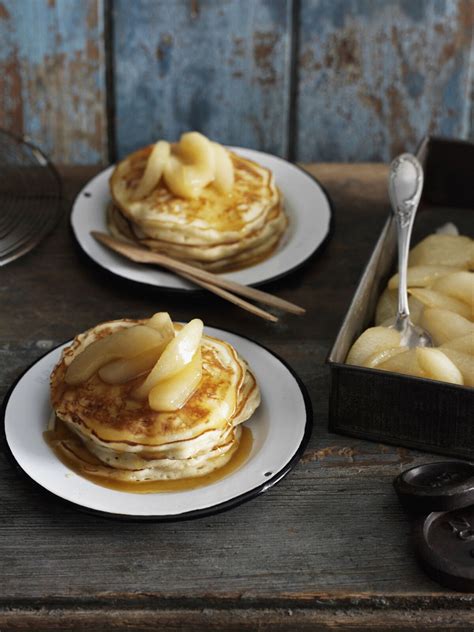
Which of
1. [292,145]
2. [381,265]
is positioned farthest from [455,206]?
[292,145]

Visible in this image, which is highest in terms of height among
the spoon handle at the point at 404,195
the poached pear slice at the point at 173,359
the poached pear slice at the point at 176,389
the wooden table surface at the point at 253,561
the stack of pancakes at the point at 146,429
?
the spoon handle at the point at 404,195

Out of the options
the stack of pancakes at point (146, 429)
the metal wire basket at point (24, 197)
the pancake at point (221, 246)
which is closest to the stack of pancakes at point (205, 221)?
the pancake at point (221, 246)

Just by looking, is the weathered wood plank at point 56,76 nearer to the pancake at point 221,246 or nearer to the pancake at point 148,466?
the pancake at point 221,246

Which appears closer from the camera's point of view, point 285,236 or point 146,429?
point 146,429

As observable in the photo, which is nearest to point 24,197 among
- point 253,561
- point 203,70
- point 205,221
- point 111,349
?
point 205,221

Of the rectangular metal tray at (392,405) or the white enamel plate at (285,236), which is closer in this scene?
the rectangular metal tray at (392,405)

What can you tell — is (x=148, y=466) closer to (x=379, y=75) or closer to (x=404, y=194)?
(x=404, y=194)

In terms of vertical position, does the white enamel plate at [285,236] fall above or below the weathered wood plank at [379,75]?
below

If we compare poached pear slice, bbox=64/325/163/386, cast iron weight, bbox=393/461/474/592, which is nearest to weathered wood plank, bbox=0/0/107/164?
poached pear slice, bbox=64/325/163/386
